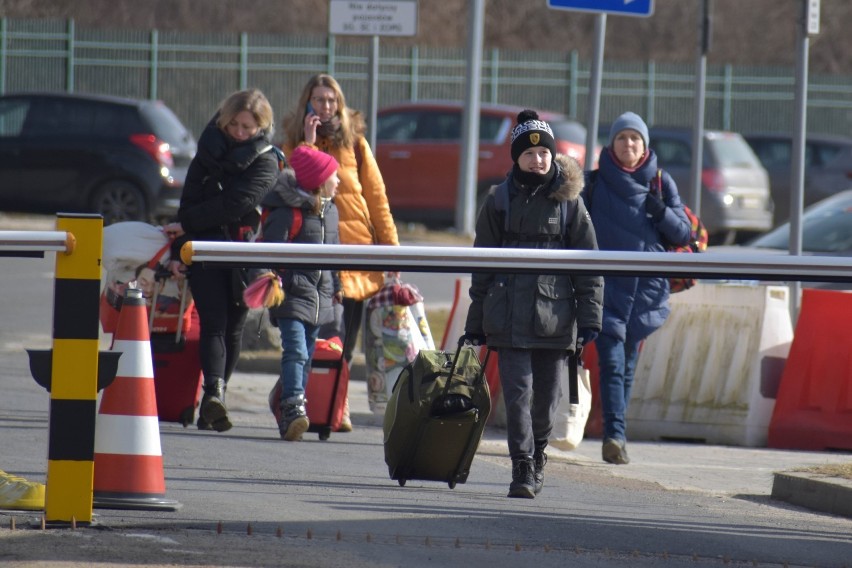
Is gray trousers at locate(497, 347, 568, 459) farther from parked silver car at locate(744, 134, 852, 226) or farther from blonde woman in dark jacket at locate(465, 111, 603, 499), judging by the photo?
parked silver car at locate(744, 134, 852, 226)

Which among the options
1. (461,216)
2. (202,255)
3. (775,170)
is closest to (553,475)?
(202,255)

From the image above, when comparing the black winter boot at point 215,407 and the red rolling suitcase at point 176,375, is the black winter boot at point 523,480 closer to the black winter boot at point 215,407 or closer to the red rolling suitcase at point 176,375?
the black winter boot at point 215,407

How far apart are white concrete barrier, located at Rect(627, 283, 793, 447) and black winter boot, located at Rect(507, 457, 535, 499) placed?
3.15m

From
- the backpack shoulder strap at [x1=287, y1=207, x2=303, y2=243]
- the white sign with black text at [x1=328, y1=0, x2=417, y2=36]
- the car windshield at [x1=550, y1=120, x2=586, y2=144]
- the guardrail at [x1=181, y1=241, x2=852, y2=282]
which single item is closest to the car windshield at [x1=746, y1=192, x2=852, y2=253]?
the white sign with black text at [x1=328, y1=0, x2=417, y2=36]

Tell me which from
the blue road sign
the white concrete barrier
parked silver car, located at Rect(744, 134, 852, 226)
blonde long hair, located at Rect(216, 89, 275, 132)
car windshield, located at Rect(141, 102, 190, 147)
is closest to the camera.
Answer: blonde long hair, located at Rect(216, 89, 275, 132)

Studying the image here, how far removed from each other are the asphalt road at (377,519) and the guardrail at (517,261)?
0.97 meters

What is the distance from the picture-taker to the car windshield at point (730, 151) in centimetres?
2389

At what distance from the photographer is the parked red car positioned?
24.7m

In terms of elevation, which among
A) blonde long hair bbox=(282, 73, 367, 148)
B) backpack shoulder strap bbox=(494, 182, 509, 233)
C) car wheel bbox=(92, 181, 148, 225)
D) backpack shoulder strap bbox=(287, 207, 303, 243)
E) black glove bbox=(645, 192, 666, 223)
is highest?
blonde long hair bbox=(282, 73, 367, 148)

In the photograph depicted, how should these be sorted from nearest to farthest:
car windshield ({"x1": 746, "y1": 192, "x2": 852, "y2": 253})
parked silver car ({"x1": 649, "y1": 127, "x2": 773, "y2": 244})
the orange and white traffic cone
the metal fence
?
the orange and white traffic cone
car windshield ({"x1": 746, "y1": 192, "x2": 852, "y2": 253})
parked silver car ({"x1": 649, "y1": 127, "x2": 773, "y2": 244})
the metal fence

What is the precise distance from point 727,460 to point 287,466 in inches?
111

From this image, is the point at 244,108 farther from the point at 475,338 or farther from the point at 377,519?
the point at 377,519

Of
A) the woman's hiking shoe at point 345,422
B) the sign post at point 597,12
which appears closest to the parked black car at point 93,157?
the sign post at point 597,12

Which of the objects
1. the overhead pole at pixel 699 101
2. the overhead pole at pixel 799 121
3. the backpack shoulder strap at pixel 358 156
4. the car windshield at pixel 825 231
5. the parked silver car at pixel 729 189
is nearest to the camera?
the backpack shoulder strap at pixel 358 156
